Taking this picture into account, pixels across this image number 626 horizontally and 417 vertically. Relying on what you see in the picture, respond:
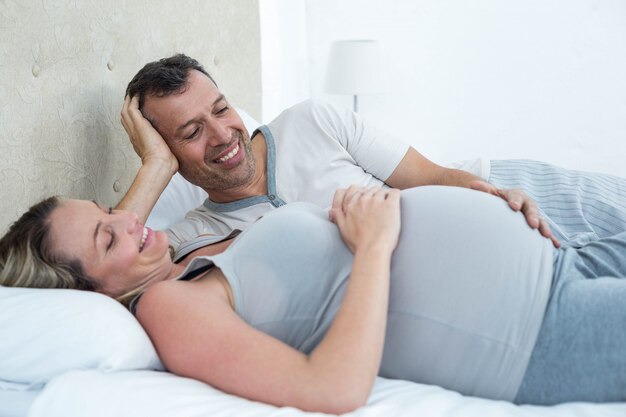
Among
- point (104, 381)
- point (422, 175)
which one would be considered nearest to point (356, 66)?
point (422, 175)

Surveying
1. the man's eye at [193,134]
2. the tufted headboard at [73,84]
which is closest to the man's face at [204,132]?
Result: the man's eye at [193,134]

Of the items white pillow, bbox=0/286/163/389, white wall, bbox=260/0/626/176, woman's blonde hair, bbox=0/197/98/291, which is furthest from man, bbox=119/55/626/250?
white wall, bbox=260/0/626/176

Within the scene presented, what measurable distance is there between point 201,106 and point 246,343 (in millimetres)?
868

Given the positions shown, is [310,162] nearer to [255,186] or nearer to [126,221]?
[255,186]

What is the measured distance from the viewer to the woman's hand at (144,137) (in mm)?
1650

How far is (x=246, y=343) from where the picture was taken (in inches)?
38.0

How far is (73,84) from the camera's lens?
5.21ft

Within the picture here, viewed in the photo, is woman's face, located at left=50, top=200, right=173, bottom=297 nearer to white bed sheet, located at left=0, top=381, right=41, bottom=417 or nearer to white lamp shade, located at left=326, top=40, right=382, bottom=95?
white bed sheet, located at left=0, top=381, right=41, bottom=417

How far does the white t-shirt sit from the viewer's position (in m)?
1.70

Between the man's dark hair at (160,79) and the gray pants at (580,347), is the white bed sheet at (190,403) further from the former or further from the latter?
the man's dark hair at (160,79)

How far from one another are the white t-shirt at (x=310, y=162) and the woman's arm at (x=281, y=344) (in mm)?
596

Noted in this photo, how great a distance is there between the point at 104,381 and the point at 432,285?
20.7 inches

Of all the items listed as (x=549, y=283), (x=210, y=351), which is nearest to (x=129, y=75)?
(x=210, y=351)

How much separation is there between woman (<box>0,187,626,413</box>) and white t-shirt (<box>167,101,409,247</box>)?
0.45 meters
